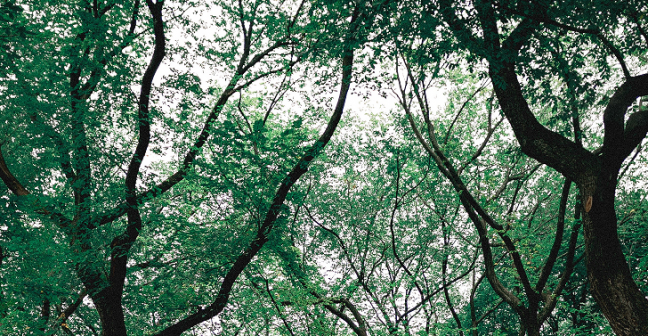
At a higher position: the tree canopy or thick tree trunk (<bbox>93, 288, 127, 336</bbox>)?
the tree canopy

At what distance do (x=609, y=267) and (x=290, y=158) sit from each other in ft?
15.6

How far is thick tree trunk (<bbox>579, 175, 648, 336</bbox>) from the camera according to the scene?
3.91 m

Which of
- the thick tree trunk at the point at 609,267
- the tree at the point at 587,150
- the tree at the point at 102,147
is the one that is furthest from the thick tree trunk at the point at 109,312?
the thick tree trunk at the point at 609,267

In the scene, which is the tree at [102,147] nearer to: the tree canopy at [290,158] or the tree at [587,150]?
the tree canopy at [290,158]

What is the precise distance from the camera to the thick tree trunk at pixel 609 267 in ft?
12.8

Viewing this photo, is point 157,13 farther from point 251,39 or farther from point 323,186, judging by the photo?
point 323,186

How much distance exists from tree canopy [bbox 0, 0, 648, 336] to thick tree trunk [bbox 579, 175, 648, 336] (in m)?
0.02

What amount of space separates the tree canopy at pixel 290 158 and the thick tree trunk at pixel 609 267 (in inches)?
0.7

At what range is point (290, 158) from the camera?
6.98m

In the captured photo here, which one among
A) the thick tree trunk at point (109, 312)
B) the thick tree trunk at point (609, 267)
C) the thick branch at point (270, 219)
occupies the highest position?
the thick branch at point (270, 219)

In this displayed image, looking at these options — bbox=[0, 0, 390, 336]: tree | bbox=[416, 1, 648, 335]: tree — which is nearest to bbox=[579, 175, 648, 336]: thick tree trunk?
bbox=[416, 1, 648, 335]: tree

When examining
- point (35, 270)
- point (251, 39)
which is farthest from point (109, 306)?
point (251, 39)

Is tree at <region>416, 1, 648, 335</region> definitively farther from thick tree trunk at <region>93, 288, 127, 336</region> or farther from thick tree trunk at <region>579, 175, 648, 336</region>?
thick tree trunk at <region>93, 288, 127, 336</region>

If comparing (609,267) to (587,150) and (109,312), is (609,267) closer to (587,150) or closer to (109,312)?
(587,150)
